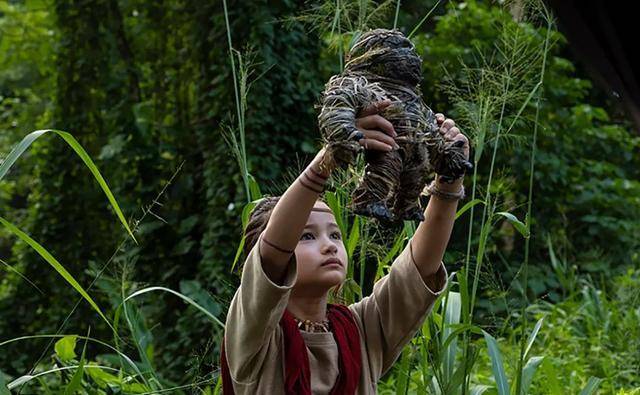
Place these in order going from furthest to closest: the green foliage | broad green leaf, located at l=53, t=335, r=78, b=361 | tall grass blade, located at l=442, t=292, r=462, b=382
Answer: the green foliage < broad green leaf, located at l=53, t=335, r=78, b=361 < tall grass blade, located at l=442, t=292, r=462, b=382

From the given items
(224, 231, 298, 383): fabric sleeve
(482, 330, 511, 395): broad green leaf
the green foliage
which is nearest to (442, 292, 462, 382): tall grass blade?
(482, 330, 511, 395): broad green leaf

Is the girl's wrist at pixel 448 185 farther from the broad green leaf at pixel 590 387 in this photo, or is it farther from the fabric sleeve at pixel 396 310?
the broad green leaf at pixel 590 387

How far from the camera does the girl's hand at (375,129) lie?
1.76 m

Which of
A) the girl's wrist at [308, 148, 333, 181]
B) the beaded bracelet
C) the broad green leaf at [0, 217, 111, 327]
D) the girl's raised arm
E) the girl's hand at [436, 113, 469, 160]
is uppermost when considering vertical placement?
the girl's hand at [436, 113, 469, 160]

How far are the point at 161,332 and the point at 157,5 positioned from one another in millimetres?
2751

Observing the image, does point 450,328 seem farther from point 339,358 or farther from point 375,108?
point 375,108

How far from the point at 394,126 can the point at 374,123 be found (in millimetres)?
Result: 64

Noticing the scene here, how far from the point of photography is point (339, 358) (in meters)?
2.07

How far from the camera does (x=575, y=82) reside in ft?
24.7

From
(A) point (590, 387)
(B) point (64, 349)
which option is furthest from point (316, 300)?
(B) point (64, 349)

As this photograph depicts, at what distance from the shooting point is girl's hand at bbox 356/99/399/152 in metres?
1.76

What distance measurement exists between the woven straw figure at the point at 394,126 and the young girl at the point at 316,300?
35mm

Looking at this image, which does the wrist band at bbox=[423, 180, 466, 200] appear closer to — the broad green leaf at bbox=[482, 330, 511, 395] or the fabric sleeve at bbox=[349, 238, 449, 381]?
the fabric sleeve at bbox=[349, 238, 449, 381]

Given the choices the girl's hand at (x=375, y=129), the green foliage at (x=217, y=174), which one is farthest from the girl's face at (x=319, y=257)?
the green foliage at (x=217, y=174)
